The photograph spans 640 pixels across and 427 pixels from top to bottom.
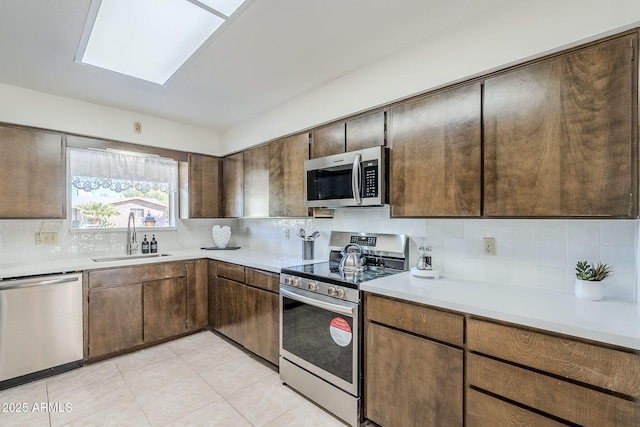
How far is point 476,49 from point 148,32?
1985 mm

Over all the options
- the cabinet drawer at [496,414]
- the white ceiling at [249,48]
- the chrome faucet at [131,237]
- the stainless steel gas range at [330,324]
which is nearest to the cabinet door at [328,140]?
the white ceiling at [249,48]

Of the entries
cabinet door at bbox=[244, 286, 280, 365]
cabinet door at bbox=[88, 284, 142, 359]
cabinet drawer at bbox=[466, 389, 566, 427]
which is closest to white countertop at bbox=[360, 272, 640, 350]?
cabinet drawer at bbox=[466, 389, 566, 427]

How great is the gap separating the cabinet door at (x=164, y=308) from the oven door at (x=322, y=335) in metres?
1.44

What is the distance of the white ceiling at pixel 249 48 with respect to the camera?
5.37 feet

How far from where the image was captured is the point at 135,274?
292cm

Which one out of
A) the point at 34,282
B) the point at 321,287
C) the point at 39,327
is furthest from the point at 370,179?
the point at 39,327

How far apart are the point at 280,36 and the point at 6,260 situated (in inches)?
→ 123

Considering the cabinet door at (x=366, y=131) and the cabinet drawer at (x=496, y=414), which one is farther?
the cabinet door at (x=366, y=131)

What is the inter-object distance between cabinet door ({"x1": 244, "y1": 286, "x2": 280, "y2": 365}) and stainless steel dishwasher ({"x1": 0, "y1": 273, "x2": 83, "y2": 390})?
1436 mm

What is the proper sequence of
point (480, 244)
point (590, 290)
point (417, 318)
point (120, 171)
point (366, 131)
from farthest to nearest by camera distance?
point (120, 171) < point (366, 131) < point (480, 244) < point (417, 318) < point (590, 290)

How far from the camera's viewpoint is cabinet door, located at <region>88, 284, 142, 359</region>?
270 centimetres

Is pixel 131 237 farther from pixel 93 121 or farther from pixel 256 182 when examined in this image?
pixel 256 182

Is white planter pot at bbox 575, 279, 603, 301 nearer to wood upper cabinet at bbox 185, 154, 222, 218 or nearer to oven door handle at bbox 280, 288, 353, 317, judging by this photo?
oven door handle at bbox 280, 288, 353, 317

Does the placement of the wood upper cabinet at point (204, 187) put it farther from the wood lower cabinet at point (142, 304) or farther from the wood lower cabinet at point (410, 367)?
the wood lower cabinet at point (410, 367)
